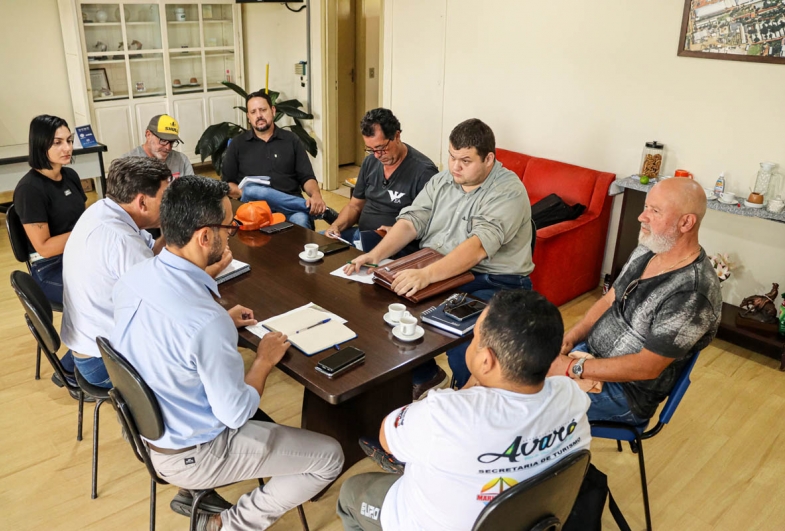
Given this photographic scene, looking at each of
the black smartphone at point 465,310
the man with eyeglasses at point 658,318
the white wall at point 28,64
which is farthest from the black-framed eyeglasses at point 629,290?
the white wall at point 28,64

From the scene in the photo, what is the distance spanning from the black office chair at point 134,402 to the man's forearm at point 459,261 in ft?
3.74

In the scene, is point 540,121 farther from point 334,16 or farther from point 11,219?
point 11,219

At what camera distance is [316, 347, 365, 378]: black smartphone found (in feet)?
6.53

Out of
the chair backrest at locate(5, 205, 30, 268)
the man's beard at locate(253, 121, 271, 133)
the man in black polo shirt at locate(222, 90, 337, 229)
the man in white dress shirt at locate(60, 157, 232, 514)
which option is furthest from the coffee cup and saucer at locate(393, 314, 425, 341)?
the man's beard at locate(253, 121, 271, 133)

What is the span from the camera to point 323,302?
245 cm

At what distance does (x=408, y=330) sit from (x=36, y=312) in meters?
1.30

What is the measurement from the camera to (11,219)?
3092mm

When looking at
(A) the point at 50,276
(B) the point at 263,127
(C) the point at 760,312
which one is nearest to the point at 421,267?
(A) the point at 50,276

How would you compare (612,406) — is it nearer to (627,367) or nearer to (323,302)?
(627,367)

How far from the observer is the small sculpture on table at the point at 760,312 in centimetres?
364

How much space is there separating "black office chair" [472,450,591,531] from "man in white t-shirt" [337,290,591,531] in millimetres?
45

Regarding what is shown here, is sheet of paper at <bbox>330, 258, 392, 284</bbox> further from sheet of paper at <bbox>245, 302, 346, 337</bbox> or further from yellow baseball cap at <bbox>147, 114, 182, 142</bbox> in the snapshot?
yellow baseball cap at <bbox>147, 114, 182, 142</bbox>

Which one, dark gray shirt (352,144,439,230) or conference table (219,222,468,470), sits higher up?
dark gray shirt (352,144,439,230)

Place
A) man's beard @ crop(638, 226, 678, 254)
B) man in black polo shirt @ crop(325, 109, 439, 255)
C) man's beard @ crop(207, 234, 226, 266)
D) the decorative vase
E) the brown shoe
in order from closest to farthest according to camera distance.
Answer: man's beard @ crop(207, 234, 226, 266), man's beard @ crop(638, 226, 678, 254), the brown shoe, man in black polo shirt @ crop(325, 109, 439, 255), the decorative vase
